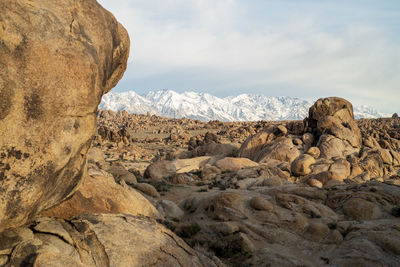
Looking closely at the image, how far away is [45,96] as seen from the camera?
412 cm

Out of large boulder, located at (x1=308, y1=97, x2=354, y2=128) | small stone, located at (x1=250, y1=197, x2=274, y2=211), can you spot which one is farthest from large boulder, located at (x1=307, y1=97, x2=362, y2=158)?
small stone, located at (x1=250, y1=197, x2=274, y2=211)

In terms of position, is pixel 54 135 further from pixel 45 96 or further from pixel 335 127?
pixel 335 127

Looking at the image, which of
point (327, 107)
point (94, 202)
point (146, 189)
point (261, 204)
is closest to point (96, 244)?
point (94, 202)

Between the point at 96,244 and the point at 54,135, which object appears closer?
the point at 54,135

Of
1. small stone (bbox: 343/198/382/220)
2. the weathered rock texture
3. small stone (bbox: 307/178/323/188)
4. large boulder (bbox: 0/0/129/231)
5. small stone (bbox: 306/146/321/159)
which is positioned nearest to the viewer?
large boulder (bbox: 0/0/129/231)

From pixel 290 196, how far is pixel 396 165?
26821 millimetres

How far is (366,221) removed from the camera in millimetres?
11891

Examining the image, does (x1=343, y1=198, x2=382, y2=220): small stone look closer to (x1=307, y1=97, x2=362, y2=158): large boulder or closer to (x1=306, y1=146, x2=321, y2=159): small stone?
(x1=306, y1=146, x2=321, y2=159): small stone

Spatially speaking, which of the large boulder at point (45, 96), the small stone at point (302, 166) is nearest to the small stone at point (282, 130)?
the small stone at point (302, 166)

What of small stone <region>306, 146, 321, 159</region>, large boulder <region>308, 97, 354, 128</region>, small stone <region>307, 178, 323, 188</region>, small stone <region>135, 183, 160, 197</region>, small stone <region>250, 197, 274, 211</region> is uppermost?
large boulder <region>308, 97, 354, 128</region>

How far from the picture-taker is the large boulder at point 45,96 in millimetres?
3715

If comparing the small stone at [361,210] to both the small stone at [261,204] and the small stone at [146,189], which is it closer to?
the small stone at [261,204]

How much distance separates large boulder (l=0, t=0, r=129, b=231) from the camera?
12.2 feet

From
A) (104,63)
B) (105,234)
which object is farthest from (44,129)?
(105,234)
